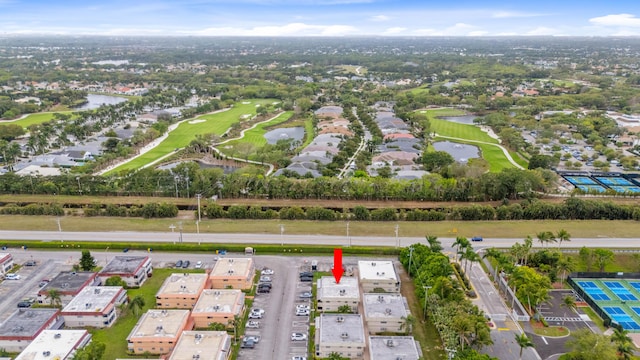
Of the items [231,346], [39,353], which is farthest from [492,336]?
[39,353]

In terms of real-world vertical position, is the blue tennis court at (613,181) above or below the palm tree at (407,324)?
above

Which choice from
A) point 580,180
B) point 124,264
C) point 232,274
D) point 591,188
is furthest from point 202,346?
point 580,180

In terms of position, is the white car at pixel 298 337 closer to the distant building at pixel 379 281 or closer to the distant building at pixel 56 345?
the distant building at pixel 379 281

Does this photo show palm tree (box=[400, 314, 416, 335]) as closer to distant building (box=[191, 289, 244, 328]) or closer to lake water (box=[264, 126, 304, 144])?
distant building (box=[191, 289, 244, 328])

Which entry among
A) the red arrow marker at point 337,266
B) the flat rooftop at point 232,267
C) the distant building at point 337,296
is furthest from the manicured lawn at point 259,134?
the distant building at point 337,296

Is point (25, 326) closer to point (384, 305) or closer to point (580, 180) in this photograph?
point (384, 305)

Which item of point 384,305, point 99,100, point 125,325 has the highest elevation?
point 99,100

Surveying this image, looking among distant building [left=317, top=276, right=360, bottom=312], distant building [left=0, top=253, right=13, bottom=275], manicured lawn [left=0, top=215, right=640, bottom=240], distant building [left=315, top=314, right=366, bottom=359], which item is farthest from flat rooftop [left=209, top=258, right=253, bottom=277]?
distant building [left=0, top=253, right=13, bottom=275]
